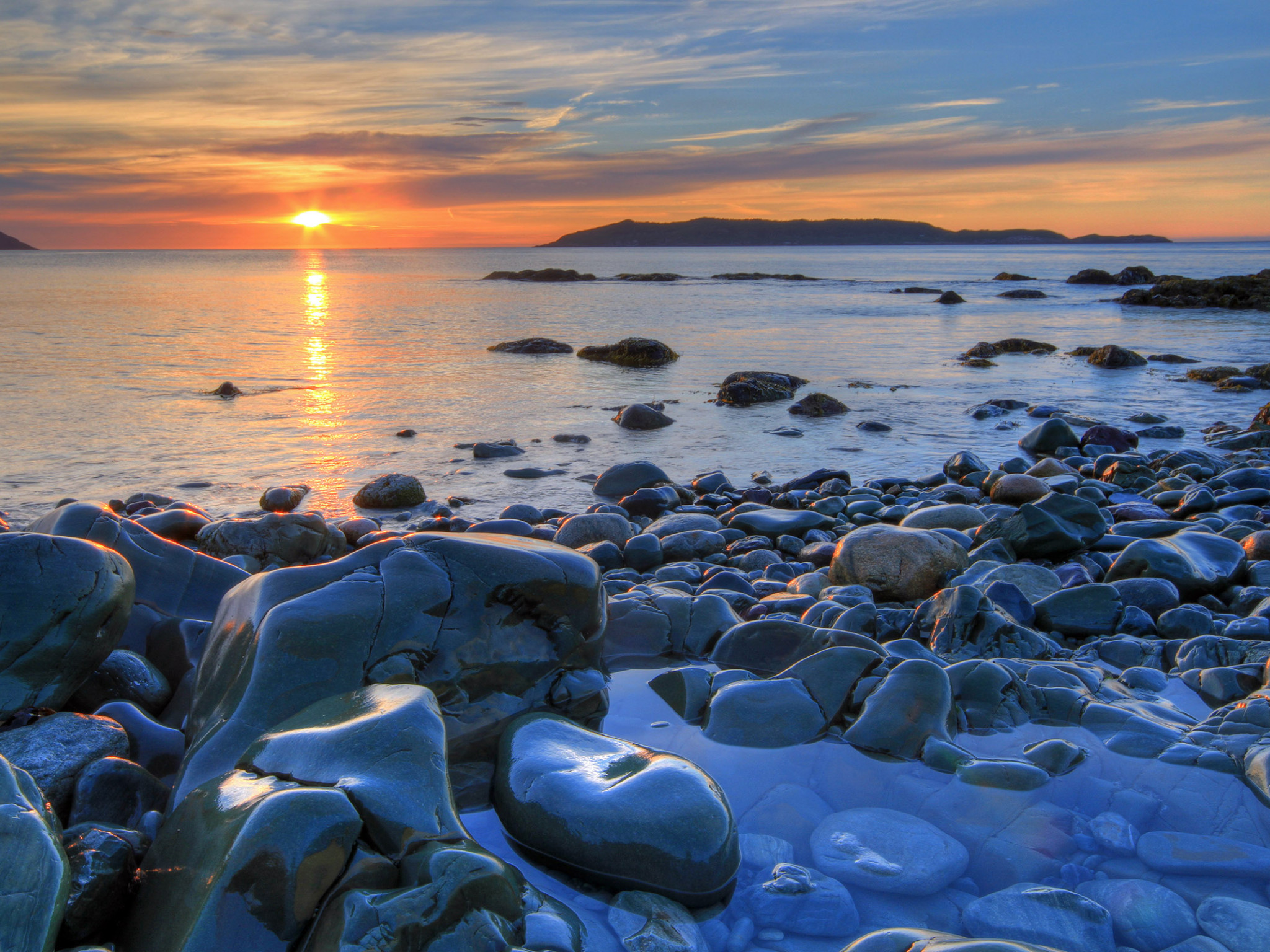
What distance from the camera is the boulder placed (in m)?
5.21

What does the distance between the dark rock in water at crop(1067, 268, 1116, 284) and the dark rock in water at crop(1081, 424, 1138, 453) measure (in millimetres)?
45677

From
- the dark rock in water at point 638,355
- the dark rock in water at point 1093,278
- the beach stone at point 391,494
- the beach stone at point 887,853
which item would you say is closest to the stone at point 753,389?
the dark rock in water at point 638,355

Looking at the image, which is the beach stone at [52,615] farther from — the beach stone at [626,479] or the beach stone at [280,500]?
the beach stone at [626,479]

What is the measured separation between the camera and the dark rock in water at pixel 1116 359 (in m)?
15.9

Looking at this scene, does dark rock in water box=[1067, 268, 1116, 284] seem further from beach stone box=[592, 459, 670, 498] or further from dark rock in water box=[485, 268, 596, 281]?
beach stone box=[592, 459, 670, 498]

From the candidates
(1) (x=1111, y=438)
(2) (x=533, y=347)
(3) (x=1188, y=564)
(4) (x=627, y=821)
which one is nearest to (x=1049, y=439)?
(1) (x=1111, y=438)

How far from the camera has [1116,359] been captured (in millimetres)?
16031

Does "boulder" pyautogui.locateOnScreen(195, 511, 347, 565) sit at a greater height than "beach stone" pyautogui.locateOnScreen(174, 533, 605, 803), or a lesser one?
lesser

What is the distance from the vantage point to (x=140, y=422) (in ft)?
34.1

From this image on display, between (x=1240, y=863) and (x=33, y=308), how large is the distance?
35.3 meters

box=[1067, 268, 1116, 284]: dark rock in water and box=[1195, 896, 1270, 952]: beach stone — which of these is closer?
box=[1195, 896, 1270, 952]: beach stone

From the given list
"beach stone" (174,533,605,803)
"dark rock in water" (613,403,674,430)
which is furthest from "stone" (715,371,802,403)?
"beach stone" (174,533,605,803)

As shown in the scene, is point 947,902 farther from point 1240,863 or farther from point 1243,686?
point 1243,686

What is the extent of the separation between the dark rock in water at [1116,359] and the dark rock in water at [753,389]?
6999mm
